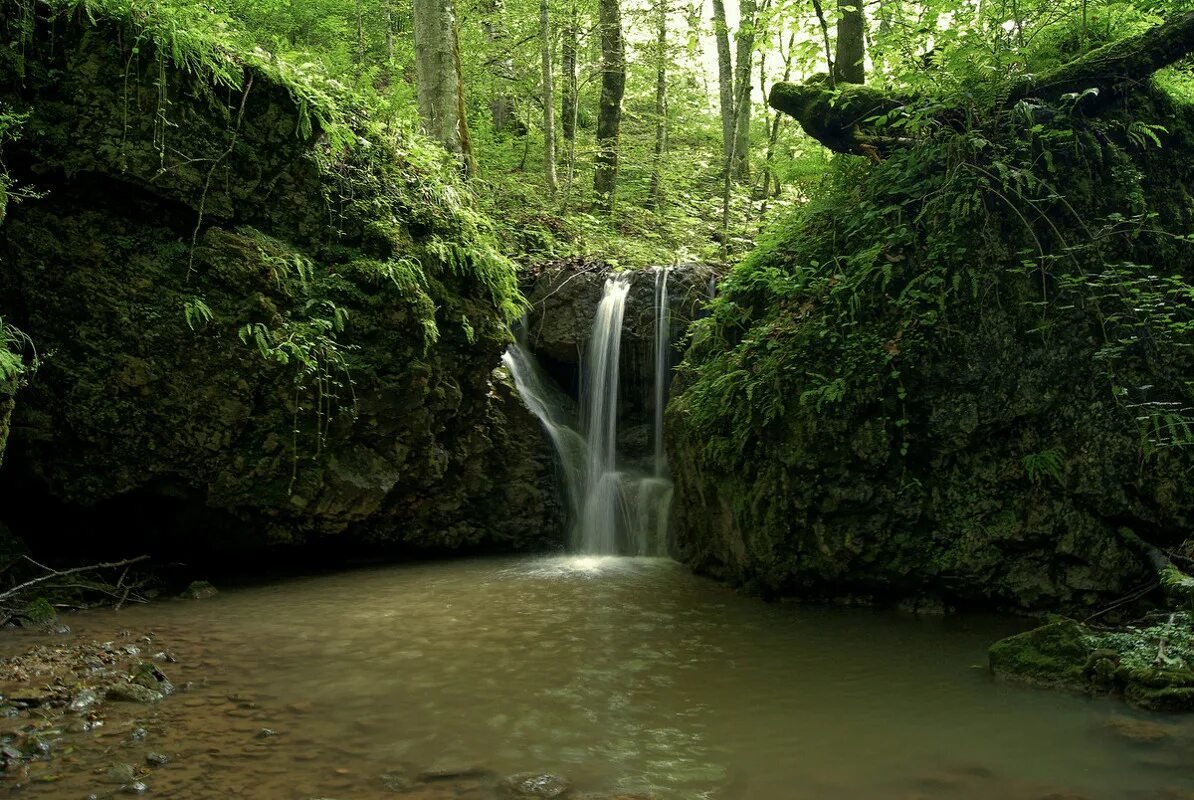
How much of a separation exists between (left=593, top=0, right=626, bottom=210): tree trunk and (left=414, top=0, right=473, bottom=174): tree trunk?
5234mm

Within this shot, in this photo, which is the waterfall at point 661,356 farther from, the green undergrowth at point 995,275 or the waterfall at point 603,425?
the green undergrowth at point 995,275

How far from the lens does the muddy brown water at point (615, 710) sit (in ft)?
10.8

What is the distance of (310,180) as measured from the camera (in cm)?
771

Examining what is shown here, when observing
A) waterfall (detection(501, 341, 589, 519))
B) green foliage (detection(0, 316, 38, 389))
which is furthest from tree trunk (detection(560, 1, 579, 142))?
green foliage (detection(0, 316, 38, 389))

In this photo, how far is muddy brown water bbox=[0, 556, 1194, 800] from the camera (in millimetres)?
3303

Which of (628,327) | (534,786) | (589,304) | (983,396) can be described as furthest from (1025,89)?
(534,786)

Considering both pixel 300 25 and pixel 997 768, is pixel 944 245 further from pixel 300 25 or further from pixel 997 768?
pixel 300 25

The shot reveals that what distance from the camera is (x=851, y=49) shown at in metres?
8.45

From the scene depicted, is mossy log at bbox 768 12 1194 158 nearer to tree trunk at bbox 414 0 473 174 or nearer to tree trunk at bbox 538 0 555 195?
tree trunk at bbox 414 0 473 174

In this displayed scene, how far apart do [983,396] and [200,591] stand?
6813 mm

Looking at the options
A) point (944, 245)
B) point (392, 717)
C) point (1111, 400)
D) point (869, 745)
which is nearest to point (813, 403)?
point (944, 245)

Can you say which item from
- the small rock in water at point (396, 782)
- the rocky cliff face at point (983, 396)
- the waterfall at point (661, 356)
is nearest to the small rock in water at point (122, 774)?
the small rock in water at point (396, 782)

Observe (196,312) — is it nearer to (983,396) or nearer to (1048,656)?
(983,396)

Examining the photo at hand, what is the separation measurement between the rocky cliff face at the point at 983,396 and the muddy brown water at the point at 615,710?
60cm
